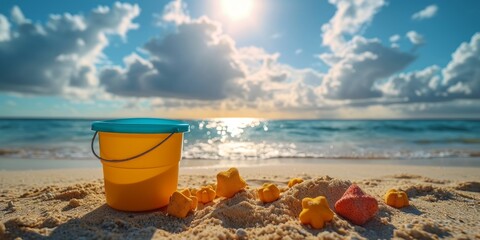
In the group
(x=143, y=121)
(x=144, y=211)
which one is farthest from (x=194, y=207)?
(x=143, y=121)

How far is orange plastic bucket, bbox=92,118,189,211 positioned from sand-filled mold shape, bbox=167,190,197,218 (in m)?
0.19

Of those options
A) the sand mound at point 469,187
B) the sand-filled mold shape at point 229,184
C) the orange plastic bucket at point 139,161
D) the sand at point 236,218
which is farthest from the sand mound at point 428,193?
the orange plastic bucket at point 139,161

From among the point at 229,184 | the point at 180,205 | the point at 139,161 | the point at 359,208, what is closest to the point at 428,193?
the point at 359,208

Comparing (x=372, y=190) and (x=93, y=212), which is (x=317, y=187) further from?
(x=93, y=212)

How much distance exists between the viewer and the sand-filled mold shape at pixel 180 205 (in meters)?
2.32

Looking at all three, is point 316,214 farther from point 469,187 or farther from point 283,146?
point 283,146

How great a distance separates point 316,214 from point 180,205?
3.35 ft

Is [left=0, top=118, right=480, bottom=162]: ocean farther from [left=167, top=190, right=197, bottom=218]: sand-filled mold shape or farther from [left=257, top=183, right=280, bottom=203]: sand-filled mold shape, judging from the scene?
[left=167, top=190, right=197, bottom=218]: sand-filled mold shape

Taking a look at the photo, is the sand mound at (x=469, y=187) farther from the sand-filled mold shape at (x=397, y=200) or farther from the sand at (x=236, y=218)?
the sand-filled mold shape at (x=397, y=200)

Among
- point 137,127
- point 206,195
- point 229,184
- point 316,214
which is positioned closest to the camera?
point 316,214

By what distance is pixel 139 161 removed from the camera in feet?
7.77

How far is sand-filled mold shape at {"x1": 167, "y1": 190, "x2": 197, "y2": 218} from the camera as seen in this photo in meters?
2.32

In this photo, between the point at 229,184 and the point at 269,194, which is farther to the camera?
the point at 229,184

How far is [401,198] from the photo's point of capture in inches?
101
